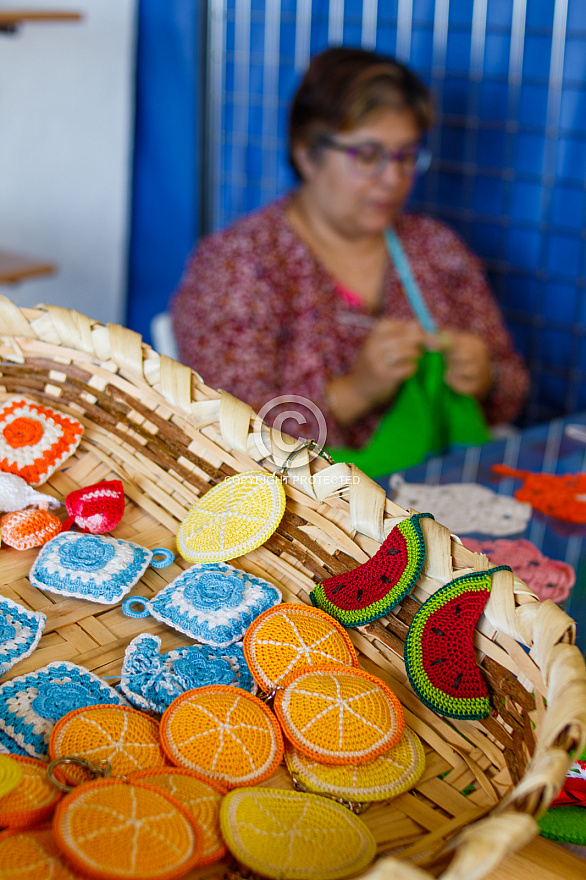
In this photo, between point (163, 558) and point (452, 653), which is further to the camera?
point (163, 558)

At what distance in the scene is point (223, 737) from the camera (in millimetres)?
392

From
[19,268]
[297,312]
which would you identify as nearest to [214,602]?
[297,312]

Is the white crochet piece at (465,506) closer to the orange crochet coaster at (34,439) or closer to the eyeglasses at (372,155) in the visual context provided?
the orange crochet coaster at (34,439)

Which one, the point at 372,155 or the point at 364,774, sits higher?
the point at 372,155

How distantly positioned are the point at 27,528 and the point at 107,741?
19cm

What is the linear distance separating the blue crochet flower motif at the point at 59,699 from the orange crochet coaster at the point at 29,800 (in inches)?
1.7

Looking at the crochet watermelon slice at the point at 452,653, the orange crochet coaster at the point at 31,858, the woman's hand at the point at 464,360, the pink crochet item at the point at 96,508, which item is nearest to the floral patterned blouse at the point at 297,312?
the woman's hand at the point at 464,360

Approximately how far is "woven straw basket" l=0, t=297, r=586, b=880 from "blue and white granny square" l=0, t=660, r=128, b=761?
2 centimetres

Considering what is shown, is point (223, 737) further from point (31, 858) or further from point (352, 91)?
point (352, 91)

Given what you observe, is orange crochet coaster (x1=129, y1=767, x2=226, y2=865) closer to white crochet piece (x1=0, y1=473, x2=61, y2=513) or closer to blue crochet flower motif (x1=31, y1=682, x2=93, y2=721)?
blue crochet flower motif (x1=31, y1=682, x2=93, y2=721)

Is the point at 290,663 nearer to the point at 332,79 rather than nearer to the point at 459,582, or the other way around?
the point at 459,582

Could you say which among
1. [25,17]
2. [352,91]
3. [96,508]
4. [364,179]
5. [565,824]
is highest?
[25,17]

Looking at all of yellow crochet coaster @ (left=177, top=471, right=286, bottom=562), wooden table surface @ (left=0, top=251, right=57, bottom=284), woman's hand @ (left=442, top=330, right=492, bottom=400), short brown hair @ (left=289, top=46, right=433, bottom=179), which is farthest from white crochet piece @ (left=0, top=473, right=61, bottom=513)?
wooden table surface @ (left=0, top=251, right=57, bottom=284)

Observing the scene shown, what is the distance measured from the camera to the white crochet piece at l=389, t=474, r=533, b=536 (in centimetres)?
71
